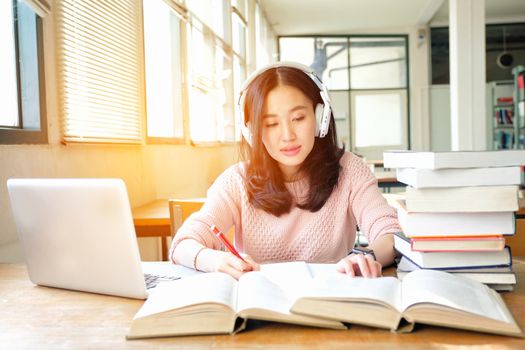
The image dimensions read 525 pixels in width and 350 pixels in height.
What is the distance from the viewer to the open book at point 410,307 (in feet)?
2.77

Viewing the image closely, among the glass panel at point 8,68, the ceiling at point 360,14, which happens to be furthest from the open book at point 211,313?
the ceiling at point 360,14

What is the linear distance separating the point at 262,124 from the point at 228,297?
0.79 m

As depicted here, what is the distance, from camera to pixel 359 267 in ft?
3.64

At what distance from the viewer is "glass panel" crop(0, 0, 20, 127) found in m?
2.12

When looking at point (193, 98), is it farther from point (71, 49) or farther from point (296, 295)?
point (296, 295)

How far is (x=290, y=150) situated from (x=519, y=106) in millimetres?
9433

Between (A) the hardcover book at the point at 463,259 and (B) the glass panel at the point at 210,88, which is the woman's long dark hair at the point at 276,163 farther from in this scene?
(B) the glass panel at the point at 210,88

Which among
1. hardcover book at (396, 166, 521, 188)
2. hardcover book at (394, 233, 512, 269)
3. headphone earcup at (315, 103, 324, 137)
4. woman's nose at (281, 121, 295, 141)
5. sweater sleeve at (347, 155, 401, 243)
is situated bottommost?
hardcover book at (394, 233, 512, 269)

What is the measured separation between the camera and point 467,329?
2.79ft

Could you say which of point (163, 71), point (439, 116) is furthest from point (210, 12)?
point (439, 116)

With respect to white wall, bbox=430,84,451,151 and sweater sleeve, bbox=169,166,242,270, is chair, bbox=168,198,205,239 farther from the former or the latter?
white wall, bbox=430,84,451,151

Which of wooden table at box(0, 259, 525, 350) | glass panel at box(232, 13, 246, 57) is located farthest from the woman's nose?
glass panel at box(232, 13, 246, 57)

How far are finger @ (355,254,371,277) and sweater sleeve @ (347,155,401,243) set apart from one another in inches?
14.0

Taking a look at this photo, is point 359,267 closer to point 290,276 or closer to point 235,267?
point 290,276
